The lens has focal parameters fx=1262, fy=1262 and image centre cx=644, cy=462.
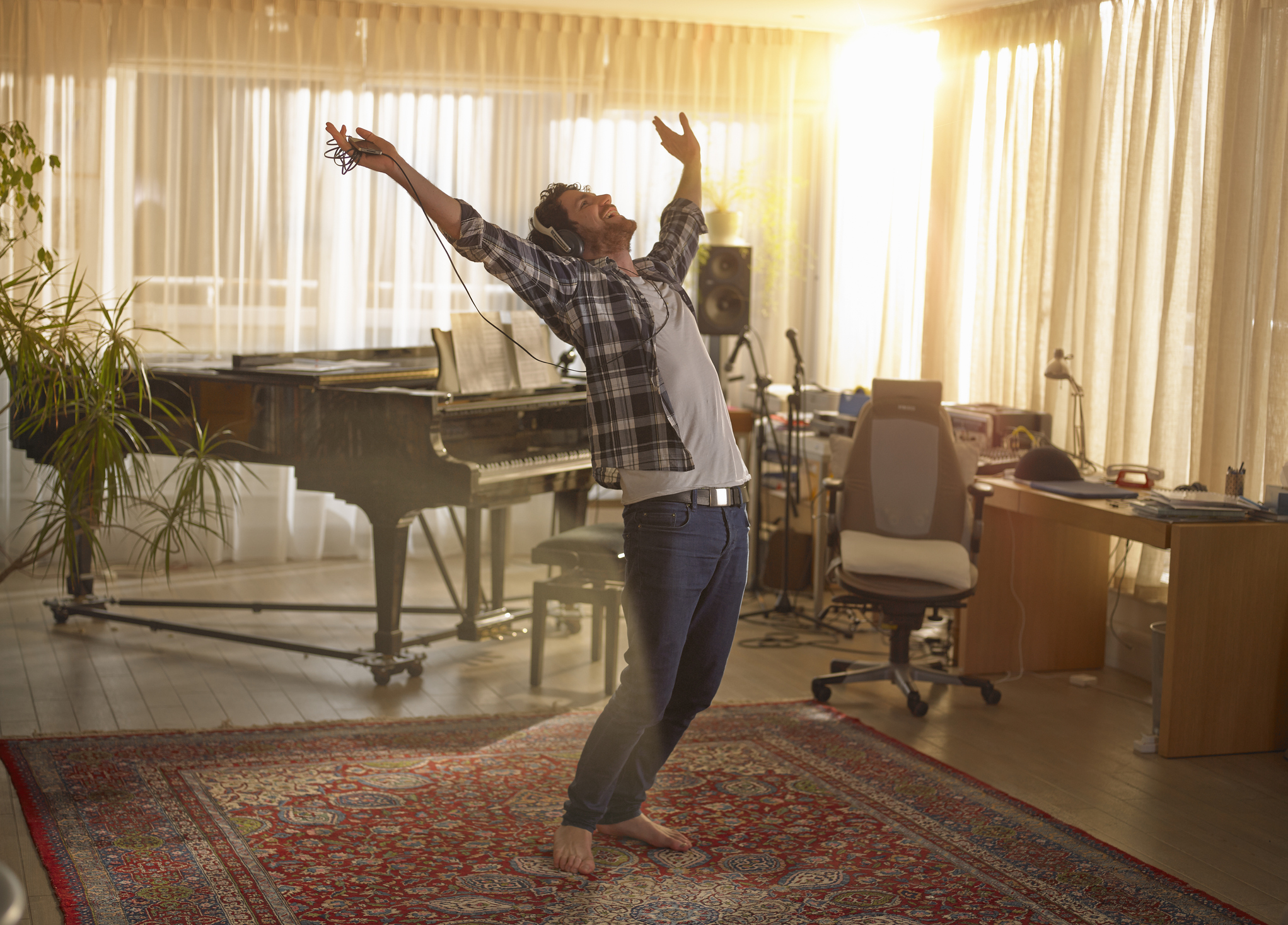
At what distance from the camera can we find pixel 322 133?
629cm

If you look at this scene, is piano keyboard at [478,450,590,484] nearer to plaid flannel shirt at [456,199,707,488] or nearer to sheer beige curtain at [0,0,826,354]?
plaid flannel shirt at [456,199,707,488]

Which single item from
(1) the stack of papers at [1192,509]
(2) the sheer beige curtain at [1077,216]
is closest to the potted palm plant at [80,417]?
(1) the stack of papers at [1192,509]

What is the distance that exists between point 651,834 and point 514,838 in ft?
1.08

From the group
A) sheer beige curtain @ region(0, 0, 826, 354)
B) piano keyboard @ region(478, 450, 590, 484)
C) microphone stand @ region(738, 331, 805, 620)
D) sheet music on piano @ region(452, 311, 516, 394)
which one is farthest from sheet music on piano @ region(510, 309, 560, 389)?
sheer beige curtain @ region(0, 0, 826, 354)

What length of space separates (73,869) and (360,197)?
13.6ft

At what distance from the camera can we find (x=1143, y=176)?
4.64 metres

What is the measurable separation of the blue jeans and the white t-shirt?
5 cm

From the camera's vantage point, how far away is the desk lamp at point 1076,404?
4570 millimetres

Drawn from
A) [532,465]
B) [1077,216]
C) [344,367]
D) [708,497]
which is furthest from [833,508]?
[708,497]

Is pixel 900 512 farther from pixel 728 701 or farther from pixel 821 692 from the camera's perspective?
pixel 728 701

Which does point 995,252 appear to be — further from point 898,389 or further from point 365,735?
point 365,735

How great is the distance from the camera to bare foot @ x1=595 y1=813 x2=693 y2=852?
116 inches

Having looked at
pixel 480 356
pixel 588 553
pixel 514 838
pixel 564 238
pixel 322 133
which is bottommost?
pixel 514 838

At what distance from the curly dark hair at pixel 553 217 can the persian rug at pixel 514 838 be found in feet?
4.48
